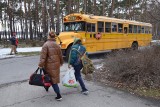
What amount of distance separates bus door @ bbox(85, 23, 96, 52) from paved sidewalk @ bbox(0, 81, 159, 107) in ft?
21.0

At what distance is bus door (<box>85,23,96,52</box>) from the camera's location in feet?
42.4

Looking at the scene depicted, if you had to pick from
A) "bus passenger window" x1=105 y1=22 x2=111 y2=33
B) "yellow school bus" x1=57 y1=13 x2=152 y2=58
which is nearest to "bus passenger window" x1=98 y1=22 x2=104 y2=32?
"yellow school bus" x1=57 y1=13 x2=152 y2=58

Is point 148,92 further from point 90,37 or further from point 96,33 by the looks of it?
point 96,33

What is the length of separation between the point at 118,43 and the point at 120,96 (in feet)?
33.0

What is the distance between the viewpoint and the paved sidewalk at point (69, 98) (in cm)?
538

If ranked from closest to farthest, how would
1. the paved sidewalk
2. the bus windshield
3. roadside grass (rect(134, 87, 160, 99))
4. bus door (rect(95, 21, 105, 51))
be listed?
the paved sidewalk → roadside grass (rect(134, 87, 160, 99)) → the bus windshield → bus door (rect(95, 21, 105, 51))

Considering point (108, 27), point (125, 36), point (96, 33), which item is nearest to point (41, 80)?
point (96, 33)

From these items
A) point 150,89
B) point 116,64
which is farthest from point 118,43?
point 150,89

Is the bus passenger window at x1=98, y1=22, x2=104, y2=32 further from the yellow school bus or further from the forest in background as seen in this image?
the forest in background

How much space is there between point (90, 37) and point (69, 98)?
25.3 feet

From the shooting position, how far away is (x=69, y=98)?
229 inches

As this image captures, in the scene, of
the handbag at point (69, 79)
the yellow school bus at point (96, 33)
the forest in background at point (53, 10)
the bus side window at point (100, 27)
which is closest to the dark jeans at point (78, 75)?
the handbag at point (69, 79)

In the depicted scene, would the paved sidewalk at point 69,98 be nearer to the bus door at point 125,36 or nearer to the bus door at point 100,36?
the bus door at point 100,36

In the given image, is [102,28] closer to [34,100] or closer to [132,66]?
[132,66]
